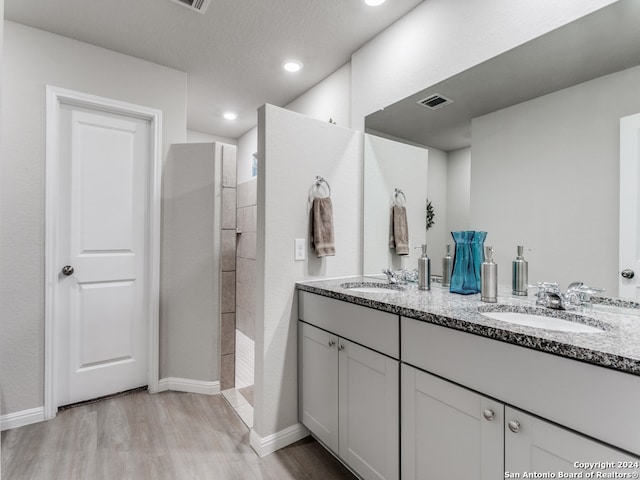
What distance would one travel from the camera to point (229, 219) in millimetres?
2652

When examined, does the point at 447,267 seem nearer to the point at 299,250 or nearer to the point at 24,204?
the point at 299,250

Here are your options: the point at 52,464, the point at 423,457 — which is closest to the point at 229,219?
the point at 52,464

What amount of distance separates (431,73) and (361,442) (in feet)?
6.45

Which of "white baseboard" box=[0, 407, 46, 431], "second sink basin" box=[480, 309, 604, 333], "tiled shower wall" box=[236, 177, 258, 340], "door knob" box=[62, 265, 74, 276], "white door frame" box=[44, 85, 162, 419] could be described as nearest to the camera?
"second sink basin" box=[480, 309, 604, 333]

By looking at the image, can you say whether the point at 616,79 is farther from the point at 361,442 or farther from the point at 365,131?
the point at 361,442

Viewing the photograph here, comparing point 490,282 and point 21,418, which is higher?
point 490,282

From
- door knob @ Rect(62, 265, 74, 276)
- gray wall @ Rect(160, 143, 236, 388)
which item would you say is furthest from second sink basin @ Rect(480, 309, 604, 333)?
door knob @ Rect(62, 265, 74, 276)

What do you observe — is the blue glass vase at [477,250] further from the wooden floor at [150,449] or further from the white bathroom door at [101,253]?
the white bathroom door at [101,253]

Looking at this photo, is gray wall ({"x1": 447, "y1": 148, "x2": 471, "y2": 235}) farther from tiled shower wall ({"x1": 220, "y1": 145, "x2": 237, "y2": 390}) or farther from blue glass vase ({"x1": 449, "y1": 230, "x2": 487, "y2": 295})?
tiled shower wall ({"x1": 220, "y1": 145, "x2": 237, "y2": 390})

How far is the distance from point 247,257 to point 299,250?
6.32 ft

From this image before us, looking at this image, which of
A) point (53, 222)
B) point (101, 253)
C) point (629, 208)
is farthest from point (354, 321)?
point (53, 222)

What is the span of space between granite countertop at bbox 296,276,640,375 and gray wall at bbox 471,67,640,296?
17 centimetres

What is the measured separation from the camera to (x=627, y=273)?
1227 millimetres

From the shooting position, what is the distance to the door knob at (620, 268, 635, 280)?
47.8 inches
